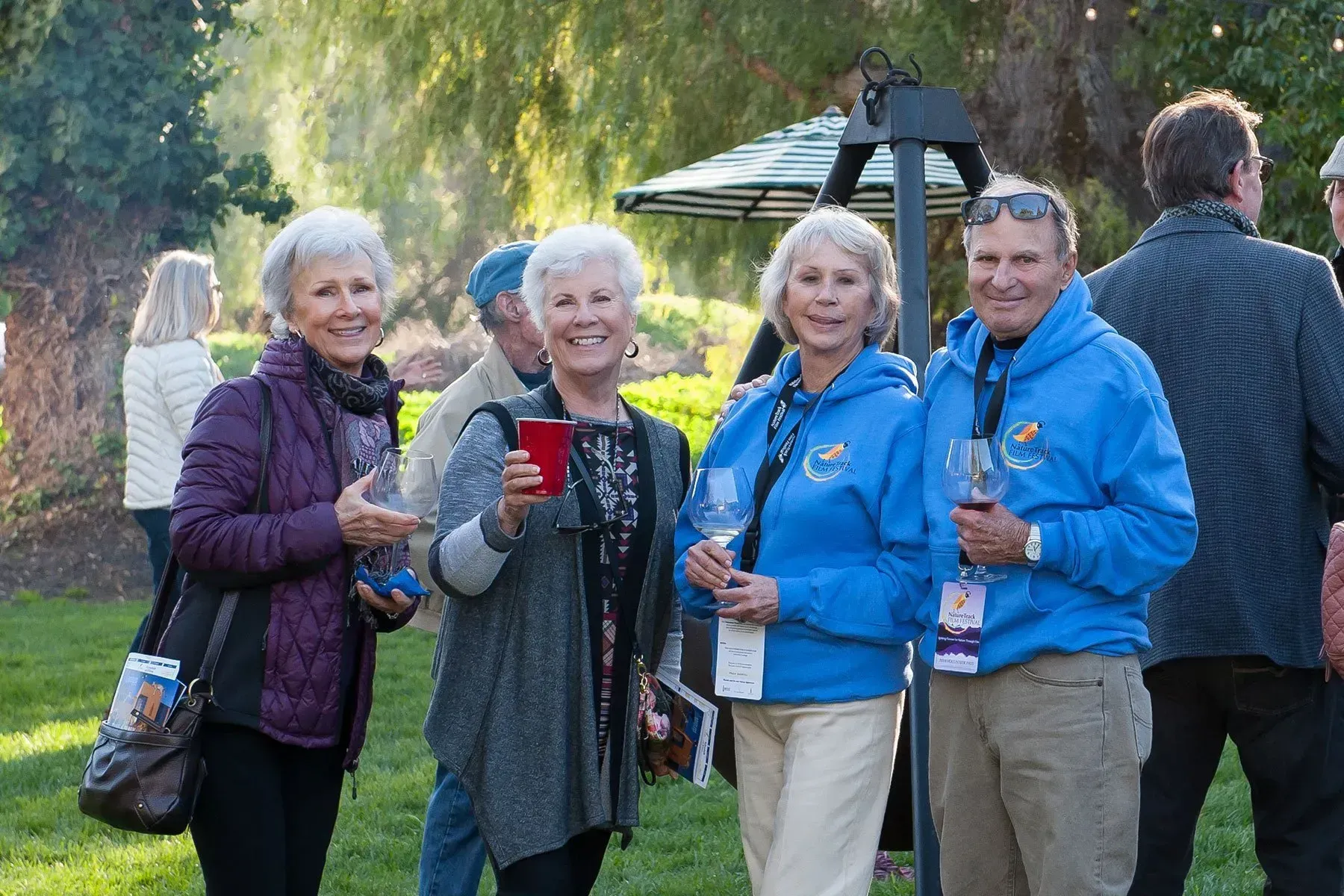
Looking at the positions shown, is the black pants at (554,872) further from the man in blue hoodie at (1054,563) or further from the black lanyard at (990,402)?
the black lanyard at (990,402)

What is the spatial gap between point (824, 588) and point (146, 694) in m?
1.43

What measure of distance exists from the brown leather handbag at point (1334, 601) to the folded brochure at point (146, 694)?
8.36 ft

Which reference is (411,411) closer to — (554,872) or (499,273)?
(499,273)

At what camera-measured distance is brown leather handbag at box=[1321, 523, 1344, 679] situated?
3.53 m

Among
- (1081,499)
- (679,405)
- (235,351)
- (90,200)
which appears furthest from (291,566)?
(235,351)

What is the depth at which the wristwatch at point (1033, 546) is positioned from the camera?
3.02m


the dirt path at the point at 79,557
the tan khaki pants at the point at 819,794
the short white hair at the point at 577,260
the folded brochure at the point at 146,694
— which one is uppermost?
the short white hair at the point at 577,260

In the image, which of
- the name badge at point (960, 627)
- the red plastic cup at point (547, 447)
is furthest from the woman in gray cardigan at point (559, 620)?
the name badge at point (960, 627)

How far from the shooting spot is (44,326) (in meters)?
15.8

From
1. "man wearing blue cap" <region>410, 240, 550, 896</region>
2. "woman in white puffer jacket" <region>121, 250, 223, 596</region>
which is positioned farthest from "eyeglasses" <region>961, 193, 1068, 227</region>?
"woman in white puffer jacket" <region>121, 250, 223, 596</region>

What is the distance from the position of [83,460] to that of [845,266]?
546 inches

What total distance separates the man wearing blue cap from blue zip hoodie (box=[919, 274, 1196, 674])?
1.81 meters

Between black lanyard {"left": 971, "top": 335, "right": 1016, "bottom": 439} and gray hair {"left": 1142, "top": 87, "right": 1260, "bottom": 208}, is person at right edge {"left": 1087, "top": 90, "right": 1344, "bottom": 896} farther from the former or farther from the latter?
black lanyard {"left": 971, "top": 335, "right": 1016, "bottom": 439}

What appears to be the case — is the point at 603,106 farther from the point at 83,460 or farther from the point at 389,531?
the point at 389,531
